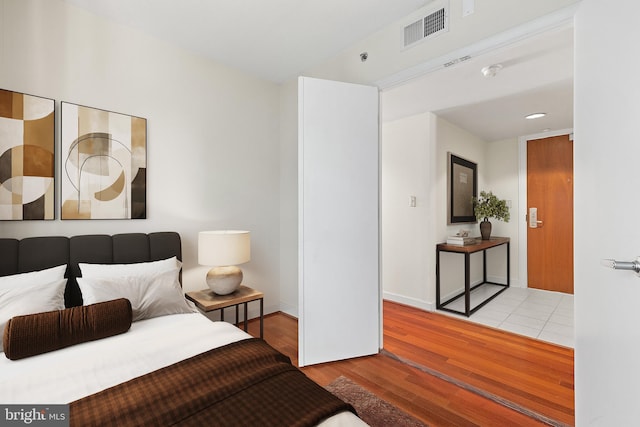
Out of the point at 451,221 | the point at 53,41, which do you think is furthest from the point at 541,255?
the point at 53,41

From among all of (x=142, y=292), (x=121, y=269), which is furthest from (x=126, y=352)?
(x=121, y=269)

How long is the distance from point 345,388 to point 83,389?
144 centimetres

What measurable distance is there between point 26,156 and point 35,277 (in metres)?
0.82

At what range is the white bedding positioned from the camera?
1054mm

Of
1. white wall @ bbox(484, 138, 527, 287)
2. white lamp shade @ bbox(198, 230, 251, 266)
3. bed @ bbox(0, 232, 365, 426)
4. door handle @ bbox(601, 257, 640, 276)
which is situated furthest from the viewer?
white wall @ bbox(484, 138, 527, 287)

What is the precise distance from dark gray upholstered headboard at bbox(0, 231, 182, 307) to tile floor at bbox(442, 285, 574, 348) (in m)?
3.15

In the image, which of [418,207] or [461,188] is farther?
[461,188]

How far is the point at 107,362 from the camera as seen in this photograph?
4.13 ft

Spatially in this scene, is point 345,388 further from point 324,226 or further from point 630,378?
point 630,378

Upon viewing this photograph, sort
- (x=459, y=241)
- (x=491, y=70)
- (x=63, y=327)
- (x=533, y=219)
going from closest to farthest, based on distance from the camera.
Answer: (x=63, y=327) < (x=491, y=70) < (x=459, y=241) < (x=533, y=219)

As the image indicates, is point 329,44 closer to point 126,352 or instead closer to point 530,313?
point 126,352

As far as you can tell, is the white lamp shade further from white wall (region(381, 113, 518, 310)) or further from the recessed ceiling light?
the recessed ceiling light

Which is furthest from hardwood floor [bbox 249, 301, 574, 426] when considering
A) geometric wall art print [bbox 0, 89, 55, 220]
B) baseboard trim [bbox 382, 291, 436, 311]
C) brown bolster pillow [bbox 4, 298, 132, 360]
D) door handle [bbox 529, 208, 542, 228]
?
door handle [bbox 529, 208, 542, 228]

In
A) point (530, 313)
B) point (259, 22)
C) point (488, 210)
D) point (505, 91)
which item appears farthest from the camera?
point (488, 210)
